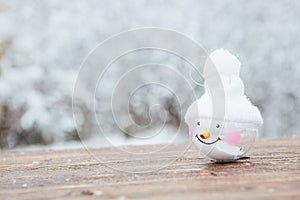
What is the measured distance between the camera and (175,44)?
2.20 metres

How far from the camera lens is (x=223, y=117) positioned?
102cm

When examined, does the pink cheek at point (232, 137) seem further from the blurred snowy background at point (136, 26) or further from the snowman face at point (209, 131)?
the blurred snowy background at point (136, 26)

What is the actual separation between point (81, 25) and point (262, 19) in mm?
1030

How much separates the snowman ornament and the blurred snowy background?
53.9 inches

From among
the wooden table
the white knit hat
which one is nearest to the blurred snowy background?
the wooden table

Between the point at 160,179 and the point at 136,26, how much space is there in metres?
1.71

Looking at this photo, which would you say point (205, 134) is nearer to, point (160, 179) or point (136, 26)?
point (160, 179)

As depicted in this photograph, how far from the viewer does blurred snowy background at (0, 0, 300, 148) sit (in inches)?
93.4

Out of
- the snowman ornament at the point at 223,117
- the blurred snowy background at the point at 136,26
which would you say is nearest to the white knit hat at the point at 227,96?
the snowman ornament at the point at 223,117

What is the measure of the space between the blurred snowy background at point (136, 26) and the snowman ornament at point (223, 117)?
1.37m

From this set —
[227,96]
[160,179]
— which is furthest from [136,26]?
[160,179]

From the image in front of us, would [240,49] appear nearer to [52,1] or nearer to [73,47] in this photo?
[73,47]

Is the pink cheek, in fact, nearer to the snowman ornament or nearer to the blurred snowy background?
the snowman ornament

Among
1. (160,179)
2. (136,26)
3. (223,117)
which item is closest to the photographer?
(160,179)
